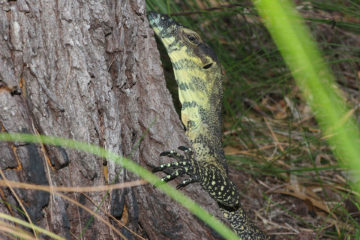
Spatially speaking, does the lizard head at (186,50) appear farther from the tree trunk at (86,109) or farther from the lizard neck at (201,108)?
the tree trunk at (86,109)

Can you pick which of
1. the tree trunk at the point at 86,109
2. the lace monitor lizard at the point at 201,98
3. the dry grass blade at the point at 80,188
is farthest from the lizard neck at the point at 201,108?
the dry grass blade at the point at 80,188

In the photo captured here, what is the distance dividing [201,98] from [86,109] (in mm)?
1194

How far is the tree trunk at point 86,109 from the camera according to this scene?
2146 millimetres

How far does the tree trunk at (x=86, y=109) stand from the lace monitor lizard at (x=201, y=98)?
0.33 metres

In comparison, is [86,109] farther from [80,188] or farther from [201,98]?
[201,98]

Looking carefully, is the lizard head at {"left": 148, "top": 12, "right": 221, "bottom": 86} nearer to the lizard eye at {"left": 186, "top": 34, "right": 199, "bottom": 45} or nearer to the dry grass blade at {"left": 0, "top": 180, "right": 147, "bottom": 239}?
the lizard eye at {"left": 186, "top": 34, "right": 199, "bottom": 45}

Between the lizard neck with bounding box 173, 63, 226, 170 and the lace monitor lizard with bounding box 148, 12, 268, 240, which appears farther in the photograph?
the lizard neck with bounding box 173, 63, 226, 170

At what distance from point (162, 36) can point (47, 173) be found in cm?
148

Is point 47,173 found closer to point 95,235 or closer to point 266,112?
point 95,235

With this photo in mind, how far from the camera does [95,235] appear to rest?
2.50 meters

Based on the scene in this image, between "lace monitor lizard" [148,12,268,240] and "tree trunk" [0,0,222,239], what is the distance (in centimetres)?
33

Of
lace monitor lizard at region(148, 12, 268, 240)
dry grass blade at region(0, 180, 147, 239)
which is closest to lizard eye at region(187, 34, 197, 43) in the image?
lace monitor lizard at region(148, 12, 268, 240)

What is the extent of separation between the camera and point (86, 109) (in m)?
2.39

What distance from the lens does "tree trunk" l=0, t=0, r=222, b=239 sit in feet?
7.04
